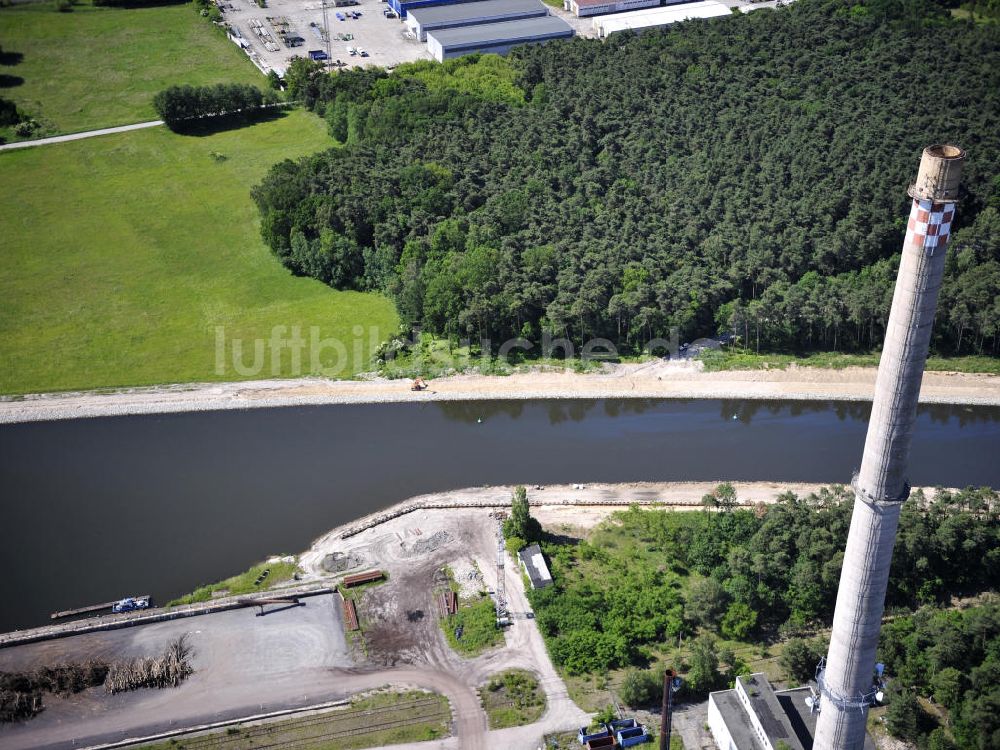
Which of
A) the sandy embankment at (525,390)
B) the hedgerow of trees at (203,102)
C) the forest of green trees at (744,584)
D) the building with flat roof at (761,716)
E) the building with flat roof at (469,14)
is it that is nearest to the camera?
the building with flat roof at (761,716)

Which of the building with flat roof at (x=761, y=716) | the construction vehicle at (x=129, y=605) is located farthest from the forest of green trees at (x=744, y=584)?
the construction vehicle at (x=129, y=605)

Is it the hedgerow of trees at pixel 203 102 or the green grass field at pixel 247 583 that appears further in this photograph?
the hedgerow of trees at pixel 203 102

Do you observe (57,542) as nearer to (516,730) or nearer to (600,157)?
(516,730)

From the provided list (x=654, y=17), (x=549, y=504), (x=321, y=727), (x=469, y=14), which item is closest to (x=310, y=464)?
(x=549, y=504)

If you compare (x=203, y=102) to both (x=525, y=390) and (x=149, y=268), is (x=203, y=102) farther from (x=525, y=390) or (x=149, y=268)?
(x=525, y=390)

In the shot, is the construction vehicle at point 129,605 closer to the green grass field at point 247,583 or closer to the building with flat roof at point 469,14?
the green grass field at point 247,583

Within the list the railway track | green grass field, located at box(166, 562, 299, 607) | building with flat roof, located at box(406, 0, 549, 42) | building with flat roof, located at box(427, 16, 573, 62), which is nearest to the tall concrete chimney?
the railway track
